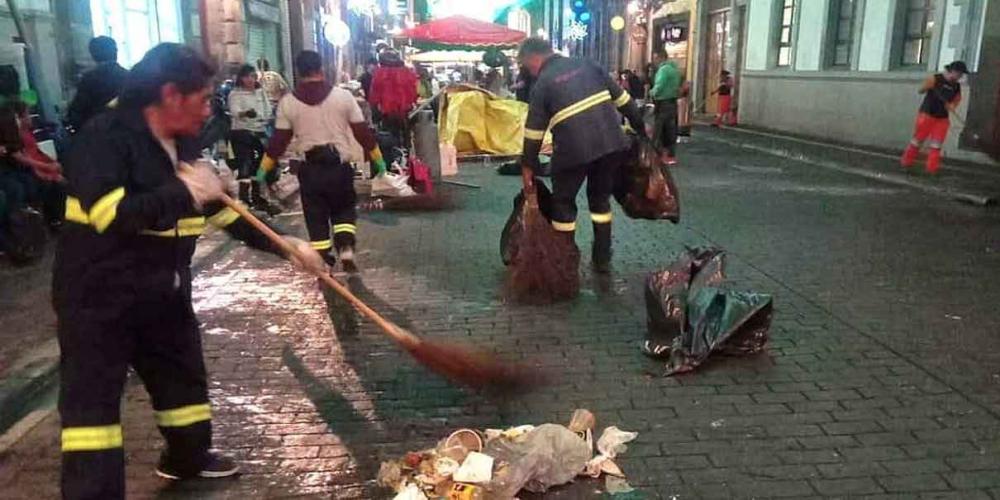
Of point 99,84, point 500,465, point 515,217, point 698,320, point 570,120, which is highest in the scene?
point 99,84

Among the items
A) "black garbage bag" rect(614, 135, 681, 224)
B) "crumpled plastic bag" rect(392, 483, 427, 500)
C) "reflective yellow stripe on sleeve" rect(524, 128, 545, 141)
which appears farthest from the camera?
"black garbage bag" rect(614, 135, 681, 224)

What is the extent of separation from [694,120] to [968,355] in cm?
1981

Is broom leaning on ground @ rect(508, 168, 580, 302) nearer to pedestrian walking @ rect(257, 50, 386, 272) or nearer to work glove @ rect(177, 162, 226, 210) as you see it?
pedestrian walking @ rect(257, 50, 386, 272)

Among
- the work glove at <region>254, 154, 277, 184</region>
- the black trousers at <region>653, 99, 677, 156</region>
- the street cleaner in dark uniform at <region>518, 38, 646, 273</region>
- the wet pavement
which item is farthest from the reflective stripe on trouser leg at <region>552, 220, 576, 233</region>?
the black trousers at <region>653, 99, 677, 156</region>

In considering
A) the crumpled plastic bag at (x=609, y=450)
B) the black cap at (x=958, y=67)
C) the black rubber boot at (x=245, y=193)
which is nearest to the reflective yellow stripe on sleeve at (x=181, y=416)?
the crumpled plastic bag at (x=609, y=450)

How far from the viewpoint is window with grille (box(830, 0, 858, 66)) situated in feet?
55.3

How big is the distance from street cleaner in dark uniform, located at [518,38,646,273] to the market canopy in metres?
9.70

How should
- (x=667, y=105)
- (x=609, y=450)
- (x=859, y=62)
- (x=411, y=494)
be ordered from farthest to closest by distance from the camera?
(x=859, y=62) → (x=667, y=105) → (x=609, y=450) → (x=411, y=494)

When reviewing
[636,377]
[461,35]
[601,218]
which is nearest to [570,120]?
[601,218]

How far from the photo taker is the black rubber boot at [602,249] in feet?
21.3

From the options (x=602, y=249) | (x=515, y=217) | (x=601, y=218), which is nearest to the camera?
(x=515, y=217)

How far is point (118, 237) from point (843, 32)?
17570mm

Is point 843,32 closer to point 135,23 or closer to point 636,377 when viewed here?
point 135,23

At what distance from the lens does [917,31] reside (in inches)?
585
